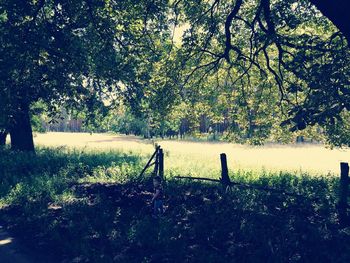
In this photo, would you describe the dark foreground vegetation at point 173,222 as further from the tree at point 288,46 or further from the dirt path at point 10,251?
the tree at point 288,46

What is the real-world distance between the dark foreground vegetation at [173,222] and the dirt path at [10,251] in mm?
287

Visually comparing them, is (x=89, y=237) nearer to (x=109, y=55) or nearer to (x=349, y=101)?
(x=349, y=101)

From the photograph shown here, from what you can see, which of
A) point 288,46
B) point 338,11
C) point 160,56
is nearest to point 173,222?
point 338,11

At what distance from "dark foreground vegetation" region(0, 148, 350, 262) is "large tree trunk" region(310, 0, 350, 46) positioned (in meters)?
4.64

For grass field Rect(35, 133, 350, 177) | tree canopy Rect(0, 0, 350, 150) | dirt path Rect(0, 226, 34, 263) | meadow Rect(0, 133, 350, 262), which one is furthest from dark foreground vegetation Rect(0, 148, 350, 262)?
grass field Rect(35, 133, 350, 177)

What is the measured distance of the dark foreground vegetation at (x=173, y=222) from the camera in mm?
7238

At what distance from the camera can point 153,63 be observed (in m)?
18.0

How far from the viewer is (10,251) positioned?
7.62m

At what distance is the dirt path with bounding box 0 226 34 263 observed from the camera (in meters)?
7.10

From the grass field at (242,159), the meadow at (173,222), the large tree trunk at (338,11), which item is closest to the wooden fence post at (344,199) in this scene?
the meadow at (173,222)

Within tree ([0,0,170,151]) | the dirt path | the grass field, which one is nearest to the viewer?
the dirt path

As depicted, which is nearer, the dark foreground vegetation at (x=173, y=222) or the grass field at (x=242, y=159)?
the dark foreground vegetation at (x=173, y=222)

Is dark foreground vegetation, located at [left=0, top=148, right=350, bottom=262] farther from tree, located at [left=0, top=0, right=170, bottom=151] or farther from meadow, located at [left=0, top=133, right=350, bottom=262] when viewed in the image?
tree, located at [left=0, top=0, right=170, bottom=151]

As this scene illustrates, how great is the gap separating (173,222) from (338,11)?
6.38m
